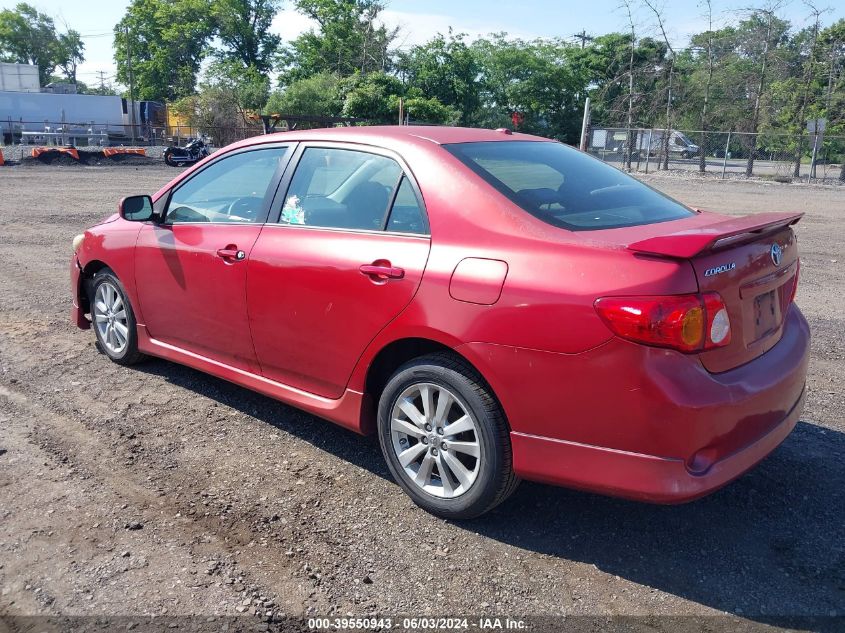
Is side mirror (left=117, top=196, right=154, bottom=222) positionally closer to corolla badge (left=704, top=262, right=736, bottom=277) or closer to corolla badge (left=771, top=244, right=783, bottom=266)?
corolla badge (left=704, top=262, right=736, bottom=277)

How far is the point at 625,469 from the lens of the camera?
9.41 ft

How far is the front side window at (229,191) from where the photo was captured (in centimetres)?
436

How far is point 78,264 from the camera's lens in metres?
5.64

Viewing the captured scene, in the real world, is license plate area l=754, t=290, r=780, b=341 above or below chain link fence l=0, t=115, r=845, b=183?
below

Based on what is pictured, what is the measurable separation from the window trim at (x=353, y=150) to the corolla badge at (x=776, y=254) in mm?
1508

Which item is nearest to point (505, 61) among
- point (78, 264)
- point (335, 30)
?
point (335, 30)

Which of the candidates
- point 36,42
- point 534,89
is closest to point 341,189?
point 534,89

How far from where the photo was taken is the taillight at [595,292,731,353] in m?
2.73

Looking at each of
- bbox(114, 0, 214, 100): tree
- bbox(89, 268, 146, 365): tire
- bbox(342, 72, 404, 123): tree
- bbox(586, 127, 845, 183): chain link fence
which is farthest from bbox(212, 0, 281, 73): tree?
bbox(89, 268, 146, 365): tire

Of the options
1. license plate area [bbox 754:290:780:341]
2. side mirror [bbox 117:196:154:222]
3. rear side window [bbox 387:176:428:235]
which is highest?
rear side window [bbox 387:176:428:235]

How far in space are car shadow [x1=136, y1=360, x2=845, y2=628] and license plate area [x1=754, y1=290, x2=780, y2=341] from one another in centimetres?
91

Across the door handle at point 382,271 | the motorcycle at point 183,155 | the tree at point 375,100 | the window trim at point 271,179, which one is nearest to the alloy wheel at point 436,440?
the door handle at point 382,271

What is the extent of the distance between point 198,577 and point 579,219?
2.22 m

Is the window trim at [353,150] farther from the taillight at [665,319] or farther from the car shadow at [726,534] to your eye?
the car shadow at [726,534]
